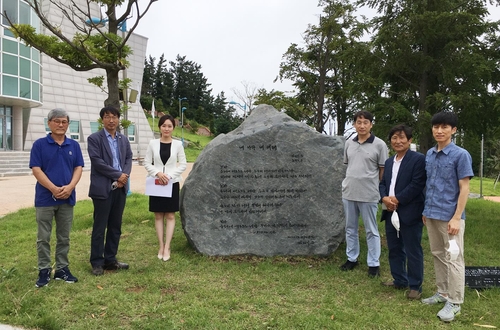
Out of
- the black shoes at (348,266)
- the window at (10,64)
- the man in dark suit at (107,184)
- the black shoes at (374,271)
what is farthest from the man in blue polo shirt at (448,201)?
the window at (10,64)

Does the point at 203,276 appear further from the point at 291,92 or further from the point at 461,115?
the point at 291,92

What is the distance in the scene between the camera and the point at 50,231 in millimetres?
3803

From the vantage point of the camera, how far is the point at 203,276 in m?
4.21

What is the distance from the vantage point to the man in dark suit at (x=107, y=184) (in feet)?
13.4

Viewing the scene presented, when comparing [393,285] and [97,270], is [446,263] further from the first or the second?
[97,270]

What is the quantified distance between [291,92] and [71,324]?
13921 millimetres

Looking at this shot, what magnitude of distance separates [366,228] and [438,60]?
525cm

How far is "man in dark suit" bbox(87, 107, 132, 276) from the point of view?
13.4 ft

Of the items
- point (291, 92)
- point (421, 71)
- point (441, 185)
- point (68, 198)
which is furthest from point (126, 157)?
point (291, 92)

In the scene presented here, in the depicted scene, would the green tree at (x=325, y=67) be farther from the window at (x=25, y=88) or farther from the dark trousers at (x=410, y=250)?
the window at (x=25, y=88)

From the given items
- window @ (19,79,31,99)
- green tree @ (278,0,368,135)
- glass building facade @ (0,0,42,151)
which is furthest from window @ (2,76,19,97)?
green tree @ (278,0,368,135)

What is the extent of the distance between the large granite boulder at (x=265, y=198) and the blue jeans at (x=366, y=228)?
463mm

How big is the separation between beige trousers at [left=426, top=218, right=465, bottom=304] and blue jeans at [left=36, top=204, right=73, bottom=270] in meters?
3.42

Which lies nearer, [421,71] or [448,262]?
[448,262]
